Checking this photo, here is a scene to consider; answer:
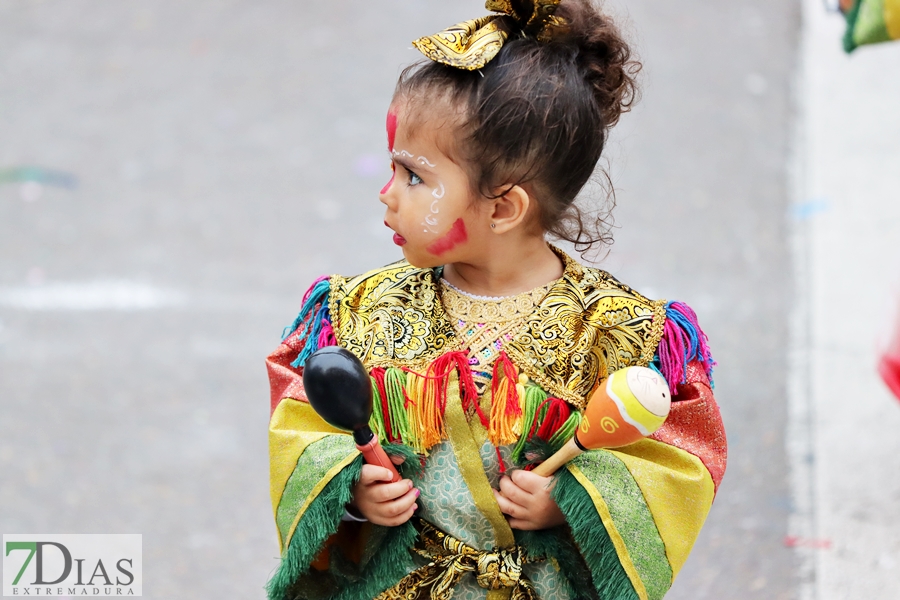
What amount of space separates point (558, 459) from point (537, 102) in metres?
0.55

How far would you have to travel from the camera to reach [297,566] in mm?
1696

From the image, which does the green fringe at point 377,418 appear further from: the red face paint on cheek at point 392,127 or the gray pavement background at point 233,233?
the gray pavement background at point 233,233

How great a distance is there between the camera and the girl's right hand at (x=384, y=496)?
1.66 meters

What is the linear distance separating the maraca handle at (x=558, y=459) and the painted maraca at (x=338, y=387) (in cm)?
30

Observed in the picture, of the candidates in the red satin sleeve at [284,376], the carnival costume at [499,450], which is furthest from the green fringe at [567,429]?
the red satin sleeve at [284,376]

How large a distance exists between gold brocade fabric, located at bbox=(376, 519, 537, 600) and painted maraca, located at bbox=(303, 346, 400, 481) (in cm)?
28

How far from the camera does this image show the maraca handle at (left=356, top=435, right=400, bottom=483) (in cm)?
165

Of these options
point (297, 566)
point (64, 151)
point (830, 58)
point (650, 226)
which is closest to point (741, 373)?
point (650, 226)

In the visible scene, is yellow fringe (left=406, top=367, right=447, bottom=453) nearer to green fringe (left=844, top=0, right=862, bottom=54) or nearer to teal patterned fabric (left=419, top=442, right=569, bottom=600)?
teal patterned fabric (left=419, top=442, right=569, bottom=600)

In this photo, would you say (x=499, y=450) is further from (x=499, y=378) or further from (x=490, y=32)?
(x=490, y=32)

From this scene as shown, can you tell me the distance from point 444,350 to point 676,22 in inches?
210

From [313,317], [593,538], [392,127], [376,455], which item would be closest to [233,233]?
[313,317]

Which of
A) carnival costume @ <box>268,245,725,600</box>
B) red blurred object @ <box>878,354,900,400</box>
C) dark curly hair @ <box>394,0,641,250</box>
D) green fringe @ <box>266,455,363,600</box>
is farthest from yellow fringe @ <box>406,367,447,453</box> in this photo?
red blurred object @ <box>878,354,900,400</box>

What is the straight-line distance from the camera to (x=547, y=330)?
174 cm
